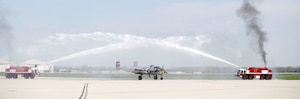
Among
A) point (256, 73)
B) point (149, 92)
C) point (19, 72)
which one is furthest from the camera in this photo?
point (19, 72)

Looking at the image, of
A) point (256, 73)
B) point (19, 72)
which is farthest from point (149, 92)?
point (19, 72)

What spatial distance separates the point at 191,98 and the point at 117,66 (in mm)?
57983

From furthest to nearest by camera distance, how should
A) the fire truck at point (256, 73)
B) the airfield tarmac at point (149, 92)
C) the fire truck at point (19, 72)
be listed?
the fire truck at point (19, 72) → the fire truck at point (256, 73) → the airfield tarmac at point (149, 92)

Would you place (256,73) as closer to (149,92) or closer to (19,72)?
(19,72)

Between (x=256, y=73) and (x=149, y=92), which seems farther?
A: (x=256, y=73)

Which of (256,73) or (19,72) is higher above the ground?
(19,72)

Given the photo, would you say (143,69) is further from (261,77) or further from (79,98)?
(79,98)

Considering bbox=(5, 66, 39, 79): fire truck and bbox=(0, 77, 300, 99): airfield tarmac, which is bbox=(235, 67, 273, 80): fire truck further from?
bbox=(5, 66, 39, 79): fire truck

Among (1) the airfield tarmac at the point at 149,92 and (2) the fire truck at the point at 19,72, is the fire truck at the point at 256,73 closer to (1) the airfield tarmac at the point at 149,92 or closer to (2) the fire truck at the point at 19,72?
(1) the airfield tarmac at the point at 149,92

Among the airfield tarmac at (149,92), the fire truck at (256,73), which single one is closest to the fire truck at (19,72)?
the airfield tarmac at (149,92)

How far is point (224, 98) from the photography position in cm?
2764

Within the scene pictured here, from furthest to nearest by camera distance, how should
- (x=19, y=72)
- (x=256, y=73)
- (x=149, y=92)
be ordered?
(x=19, y=72) → (x=256, y=73) → (x=149, y=92)

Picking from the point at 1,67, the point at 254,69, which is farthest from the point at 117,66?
the point at 1,67

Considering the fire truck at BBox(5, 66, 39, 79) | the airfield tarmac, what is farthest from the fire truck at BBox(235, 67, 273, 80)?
the fire truck at BBox(5, 66, 39, 79)
